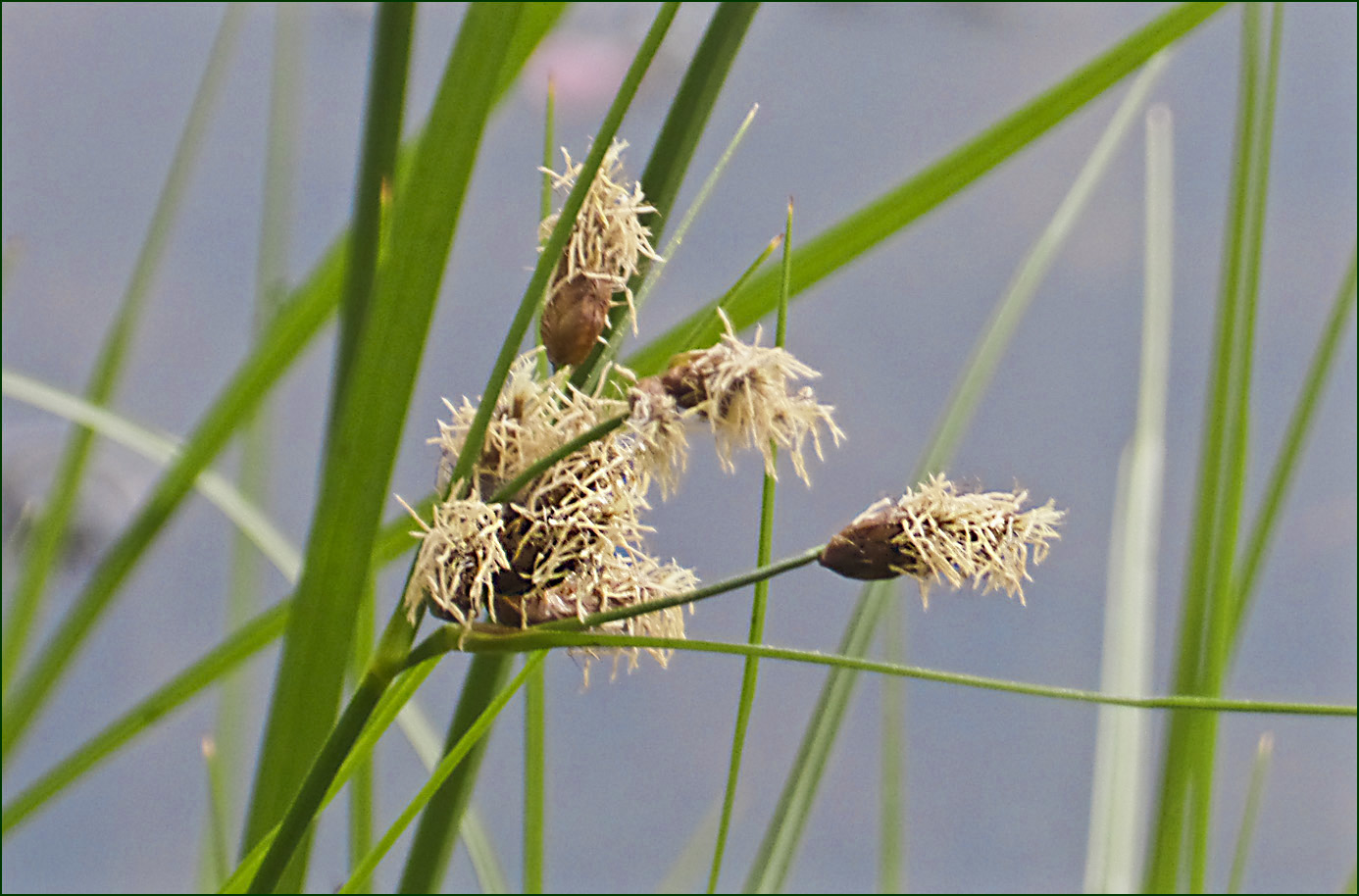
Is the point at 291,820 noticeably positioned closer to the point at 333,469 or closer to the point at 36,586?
the point at 333,469

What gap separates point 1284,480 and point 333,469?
0.25 meters

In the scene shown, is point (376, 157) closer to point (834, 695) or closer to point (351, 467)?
point (351, 467)

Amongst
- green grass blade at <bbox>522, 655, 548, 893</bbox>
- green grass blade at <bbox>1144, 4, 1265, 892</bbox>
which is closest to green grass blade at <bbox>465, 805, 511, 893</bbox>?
green grass blade at <bbox>522, 655, 548, 893</bbox>

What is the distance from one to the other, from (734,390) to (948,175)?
2.9 inches

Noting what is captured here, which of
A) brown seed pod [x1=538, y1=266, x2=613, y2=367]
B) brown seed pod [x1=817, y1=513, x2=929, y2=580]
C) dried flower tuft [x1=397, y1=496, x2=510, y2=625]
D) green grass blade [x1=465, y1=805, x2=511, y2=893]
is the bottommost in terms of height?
green grass blade [x1=465, y1=805, x2=511, y2=893]

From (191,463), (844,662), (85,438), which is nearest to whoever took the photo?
(844,662)

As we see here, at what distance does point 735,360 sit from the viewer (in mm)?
90

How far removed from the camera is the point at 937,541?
0.10 metres

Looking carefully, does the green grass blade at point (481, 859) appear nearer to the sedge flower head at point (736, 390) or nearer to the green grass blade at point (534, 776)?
the green grass blade at point (534, 776)

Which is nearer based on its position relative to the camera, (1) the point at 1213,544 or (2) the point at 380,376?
(2) the point at 380,376

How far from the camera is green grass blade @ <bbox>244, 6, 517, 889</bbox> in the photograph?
87mm

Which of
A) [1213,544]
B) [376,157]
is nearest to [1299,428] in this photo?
[1213,544]

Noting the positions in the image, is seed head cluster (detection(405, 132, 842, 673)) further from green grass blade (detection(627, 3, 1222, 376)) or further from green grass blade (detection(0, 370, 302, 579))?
green grass blade (detection(0, 370, 302, 579))

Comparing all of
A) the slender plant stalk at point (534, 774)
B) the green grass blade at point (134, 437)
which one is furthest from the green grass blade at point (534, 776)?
the green grass blade at point (134, 437)
